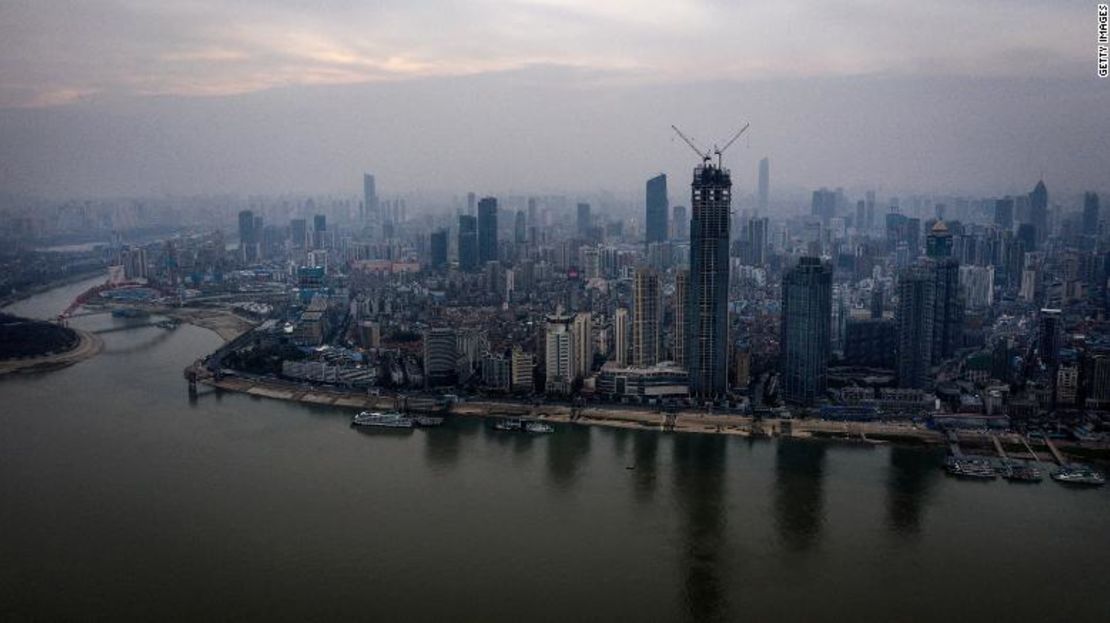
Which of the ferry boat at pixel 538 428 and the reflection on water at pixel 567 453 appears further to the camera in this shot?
the ferry boat at pixel 538 428

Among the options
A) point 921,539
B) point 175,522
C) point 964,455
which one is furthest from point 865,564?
point 175,522

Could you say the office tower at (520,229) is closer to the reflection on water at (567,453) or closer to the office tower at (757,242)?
the office tower at (757,242)

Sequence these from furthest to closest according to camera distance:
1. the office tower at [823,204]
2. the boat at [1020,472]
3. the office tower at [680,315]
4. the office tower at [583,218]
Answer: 1. the office tower at [823,204]
2. the office tower at [583,218]
3. the office tower at [680,315]
4. the boat at [1020,472]

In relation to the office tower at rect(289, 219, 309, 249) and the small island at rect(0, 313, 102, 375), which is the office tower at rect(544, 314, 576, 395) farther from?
the office tower at rect(289, 219, 309, 249)

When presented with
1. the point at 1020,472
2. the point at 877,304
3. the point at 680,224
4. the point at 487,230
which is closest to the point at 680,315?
the point at 877,304

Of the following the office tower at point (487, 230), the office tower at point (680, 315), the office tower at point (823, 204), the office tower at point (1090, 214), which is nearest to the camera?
the office tower at point (680, 315)

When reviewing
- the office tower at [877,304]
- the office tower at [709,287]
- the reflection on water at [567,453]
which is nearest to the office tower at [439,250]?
the office tower at [877,304]

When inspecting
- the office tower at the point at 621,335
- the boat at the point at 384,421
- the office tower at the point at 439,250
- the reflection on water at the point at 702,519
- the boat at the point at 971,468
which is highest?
the office tower at the point at 439,250

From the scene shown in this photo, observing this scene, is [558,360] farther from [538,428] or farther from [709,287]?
[709,287]
